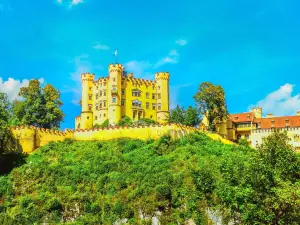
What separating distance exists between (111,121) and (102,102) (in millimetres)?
4245

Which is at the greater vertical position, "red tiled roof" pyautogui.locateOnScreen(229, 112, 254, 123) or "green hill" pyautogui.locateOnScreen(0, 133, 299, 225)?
"red tiled roof" pyautogui.locateOnScreen(229, 112, 254, 123)

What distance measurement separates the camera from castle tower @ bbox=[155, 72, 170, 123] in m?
79.9

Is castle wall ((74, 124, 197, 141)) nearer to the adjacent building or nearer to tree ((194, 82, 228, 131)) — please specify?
tree ((194, 82, 228, 131))

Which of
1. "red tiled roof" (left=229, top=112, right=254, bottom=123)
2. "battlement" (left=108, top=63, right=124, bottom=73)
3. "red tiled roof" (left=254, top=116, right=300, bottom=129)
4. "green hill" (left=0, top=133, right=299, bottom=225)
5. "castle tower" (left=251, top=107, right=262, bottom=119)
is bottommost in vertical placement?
"green hill" (left=0, top=133, right=299, bottom=225)

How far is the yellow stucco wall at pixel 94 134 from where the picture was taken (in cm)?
5719

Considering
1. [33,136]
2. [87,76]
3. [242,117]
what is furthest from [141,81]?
[33,136]

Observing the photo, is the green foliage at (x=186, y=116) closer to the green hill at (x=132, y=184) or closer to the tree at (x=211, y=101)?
the tree at (x=211, y=101)

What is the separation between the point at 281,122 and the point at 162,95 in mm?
19955

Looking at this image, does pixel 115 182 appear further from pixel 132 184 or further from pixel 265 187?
pixel 265 187

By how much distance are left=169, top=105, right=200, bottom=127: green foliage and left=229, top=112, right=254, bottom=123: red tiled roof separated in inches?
455

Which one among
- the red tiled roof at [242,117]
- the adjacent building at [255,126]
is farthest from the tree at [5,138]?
the red tiled roof at [242,117]

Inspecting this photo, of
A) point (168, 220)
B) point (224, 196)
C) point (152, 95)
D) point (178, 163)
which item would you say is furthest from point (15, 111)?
point (224, 196)

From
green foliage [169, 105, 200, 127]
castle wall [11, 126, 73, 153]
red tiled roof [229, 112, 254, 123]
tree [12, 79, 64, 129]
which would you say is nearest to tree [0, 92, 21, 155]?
castle wall [11, 126, 73, 153]

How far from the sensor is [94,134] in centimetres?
6072
